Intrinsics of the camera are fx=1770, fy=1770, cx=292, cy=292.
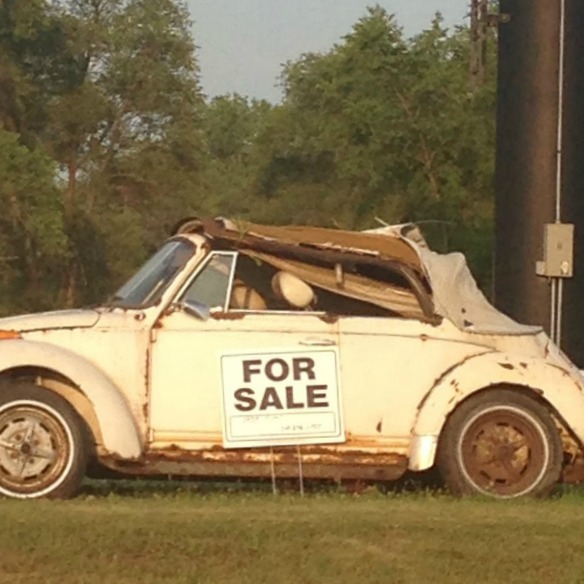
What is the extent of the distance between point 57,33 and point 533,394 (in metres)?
52.9

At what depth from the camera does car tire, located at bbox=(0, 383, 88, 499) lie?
10164mm

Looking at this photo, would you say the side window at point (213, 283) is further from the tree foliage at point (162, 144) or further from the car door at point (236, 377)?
the tree foliage at point (162, 144)

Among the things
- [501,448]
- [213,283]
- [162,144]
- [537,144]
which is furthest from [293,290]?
[162,144]

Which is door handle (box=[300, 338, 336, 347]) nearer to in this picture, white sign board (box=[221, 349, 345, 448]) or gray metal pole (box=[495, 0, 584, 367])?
white sign board (box=[221, 349, 345, 448])

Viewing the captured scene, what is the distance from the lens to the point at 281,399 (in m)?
10.5

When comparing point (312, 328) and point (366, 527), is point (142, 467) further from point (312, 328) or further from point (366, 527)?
point (366, 527)

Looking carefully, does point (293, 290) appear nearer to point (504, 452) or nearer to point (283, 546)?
point (504, 452)

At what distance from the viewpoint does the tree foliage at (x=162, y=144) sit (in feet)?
181

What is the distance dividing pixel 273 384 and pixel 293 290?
2.08 feet

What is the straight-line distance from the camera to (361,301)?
1094 centimetres

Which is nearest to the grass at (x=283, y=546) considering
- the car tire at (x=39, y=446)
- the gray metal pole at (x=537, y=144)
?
the car tire at (x=39, y=446)

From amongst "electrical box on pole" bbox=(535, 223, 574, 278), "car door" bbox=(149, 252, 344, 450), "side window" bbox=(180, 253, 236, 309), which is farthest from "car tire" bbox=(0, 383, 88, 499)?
"electrical box on pole" bbox=(535, 223, 574, 278)

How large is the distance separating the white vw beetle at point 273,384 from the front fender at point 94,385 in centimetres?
1

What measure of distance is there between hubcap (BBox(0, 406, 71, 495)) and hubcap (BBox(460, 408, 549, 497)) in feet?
7.89
